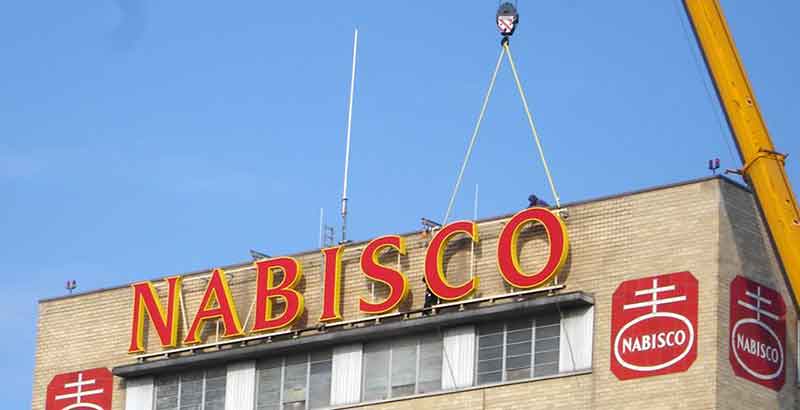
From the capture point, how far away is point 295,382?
3130 inches

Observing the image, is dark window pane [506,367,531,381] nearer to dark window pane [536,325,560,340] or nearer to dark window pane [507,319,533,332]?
dark window pane [536,325,560,340]

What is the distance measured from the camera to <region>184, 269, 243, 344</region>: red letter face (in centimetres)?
8012

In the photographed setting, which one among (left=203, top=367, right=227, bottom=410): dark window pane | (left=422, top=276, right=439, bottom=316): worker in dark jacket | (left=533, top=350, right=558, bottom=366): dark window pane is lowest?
(left=533, top=350, right=558, bottom=366): dark window pane

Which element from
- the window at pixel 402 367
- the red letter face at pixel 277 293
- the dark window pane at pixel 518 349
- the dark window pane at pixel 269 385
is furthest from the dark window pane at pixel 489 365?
the dark window pane at pixel 269 385

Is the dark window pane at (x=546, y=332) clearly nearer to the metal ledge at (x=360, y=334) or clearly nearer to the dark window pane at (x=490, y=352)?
the metal ledge at (x=360, y=334)

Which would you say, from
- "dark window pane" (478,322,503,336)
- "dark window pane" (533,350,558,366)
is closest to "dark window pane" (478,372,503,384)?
"dark window pane" (478,322,503,336)

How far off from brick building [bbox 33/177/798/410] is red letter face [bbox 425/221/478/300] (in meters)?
0.25

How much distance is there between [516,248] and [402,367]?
5619 mm

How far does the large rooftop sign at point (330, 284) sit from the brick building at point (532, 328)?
0.45 ft

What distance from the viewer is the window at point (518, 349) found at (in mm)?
73375

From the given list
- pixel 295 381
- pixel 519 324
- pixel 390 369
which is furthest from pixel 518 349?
pixel 295 381

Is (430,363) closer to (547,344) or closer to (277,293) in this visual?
(547,344)

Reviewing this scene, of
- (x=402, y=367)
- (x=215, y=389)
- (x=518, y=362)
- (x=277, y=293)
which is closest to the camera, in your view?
(x=518, y=362)

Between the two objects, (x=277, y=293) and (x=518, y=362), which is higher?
(x=277, y=293)
